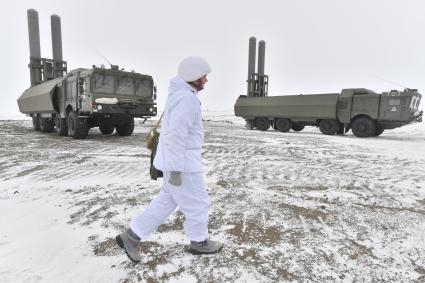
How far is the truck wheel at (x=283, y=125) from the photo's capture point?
1970 cm

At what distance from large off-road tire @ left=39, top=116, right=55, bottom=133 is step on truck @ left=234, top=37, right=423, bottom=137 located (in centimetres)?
1130

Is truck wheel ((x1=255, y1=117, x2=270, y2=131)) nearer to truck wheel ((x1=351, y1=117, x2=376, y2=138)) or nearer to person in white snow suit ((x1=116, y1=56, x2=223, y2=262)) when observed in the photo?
truck wheel ((x1=351, y1=117, x2=376, y2=138))

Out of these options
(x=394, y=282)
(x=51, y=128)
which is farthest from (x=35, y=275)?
(x=51, y=128)

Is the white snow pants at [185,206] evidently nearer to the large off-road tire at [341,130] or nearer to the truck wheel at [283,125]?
the large off-road tire at [341,130]

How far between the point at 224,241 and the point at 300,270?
812 mm

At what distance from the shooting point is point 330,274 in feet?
8.97

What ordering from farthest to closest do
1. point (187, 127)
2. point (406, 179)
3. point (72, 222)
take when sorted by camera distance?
point (406, 179)
point (72, 222)
point (187, 127)

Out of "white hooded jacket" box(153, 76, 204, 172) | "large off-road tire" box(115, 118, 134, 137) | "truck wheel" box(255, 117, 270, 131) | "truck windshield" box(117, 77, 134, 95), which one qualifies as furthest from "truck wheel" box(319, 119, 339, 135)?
"white hooded jacket" box(153, 76, 204, 172)

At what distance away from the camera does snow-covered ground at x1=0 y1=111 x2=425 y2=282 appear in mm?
2766

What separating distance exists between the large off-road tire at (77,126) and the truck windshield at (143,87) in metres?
2.18

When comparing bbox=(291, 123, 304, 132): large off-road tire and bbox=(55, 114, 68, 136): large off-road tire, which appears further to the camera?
bbox=(291, 123, 304, 132): large off-road tire

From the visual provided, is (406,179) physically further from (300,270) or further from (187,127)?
(187,127)

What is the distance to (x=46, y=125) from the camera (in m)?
15.4

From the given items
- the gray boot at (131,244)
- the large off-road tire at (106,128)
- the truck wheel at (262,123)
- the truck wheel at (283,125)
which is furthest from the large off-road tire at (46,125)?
the gray boot at (131,244)
